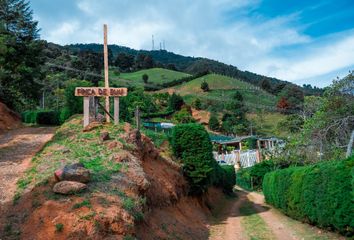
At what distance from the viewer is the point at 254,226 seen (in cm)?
1585

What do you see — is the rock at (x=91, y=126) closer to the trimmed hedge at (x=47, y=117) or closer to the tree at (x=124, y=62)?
the trimmed hedge at (x=47, y=117)

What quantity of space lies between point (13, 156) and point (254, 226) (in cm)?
1002

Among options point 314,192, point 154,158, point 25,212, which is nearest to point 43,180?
point 25,212

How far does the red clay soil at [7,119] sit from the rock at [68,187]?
15774mm

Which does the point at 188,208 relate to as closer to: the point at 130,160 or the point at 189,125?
the point at 189,125

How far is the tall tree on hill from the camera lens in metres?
28.2

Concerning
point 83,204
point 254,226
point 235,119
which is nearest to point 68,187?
point 83,204

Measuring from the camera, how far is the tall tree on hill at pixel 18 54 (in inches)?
1112

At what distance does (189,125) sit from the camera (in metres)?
17.8

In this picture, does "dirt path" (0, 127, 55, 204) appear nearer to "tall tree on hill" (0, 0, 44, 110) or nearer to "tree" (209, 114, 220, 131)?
"tall tree on hill" (0, 0, 44, 110)

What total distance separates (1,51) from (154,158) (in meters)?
16.1

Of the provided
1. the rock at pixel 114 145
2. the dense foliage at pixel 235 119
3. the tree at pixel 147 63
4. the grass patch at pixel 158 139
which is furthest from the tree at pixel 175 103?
the rock at pixel 114 145

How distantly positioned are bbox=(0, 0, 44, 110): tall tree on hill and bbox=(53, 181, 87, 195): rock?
809 inches

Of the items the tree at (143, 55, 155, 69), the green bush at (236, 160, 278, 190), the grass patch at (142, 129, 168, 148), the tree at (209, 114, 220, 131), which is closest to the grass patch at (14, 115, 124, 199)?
the grass patch at (142, 129, 168, 148)
